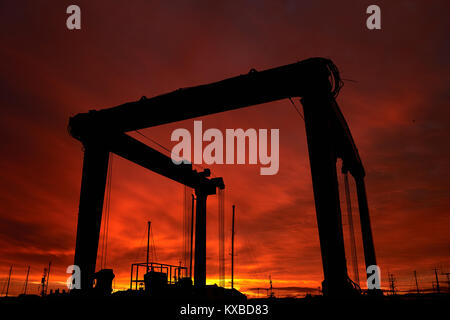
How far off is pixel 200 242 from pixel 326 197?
18.0 meters

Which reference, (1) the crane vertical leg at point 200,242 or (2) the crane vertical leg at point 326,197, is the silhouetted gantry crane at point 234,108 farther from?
(1) the crane vertical leg at point 200,242

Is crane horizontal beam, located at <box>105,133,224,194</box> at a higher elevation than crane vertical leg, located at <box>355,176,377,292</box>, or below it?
higher

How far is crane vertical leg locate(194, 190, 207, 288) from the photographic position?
29.4m

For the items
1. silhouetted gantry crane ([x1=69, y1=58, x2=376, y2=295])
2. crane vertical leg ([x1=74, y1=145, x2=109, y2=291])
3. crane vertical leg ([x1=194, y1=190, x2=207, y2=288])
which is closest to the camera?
silhouetted gantry crane ([x1=69, y1=58, x2=376, y2=295])

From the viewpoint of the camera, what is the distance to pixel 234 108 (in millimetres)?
18547

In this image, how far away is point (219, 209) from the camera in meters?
32.9

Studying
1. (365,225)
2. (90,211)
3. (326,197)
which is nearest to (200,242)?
(90,211)

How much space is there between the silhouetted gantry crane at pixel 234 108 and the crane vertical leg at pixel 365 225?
5.66 ft

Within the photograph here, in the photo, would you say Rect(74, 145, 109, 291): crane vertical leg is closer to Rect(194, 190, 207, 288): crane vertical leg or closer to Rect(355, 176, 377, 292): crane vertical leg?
Rect(194, 190, 207, 288): crane vertical leg

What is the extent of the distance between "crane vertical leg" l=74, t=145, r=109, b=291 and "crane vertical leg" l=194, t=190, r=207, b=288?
11.7 m

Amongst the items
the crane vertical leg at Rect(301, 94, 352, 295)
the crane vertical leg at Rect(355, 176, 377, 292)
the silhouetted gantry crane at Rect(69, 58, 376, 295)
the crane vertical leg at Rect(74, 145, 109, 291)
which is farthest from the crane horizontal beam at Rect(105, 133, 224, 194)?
the crane vertical leg at Rect(355, 176, 377, 292)

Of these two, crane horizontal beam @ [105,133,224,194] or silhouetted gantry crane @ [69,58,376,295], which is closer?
silhouetted gantry crane @ [69,58,376,295]

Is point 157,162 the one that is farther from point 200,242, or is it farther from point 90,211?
point 200,242
